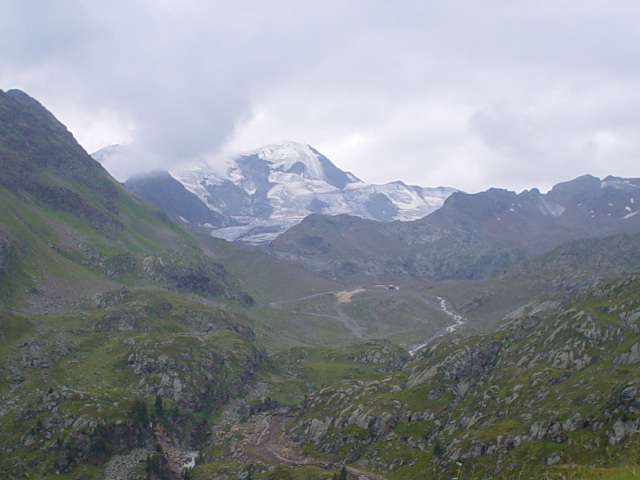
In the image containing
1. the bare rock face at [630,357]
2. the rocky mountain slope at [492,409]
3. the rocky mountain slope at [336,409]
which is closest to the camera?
the rocky mountain slope at [492,409]

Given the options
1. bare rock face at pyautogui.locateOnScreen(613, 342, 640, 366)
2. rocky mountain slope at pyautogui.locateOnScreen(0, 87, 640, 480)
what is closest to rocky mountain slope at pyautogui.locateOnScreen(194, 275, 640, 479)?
bare rock face at pyautogui.locateOnScreen(613, 342, 640, 366)

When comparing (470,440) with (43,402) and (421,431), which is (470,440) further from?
(43,402)

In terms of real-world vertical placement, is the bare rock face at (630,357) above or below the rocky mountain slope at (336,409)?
above

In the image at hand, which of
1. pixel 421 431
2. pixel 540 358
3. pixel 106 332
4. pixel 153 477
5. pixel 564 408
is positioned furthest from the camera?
pixel 106 332

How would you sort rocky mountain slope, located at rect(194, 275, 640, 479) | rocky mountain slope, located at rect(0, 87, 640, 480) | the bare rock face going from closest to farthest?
rocky mountain slope, located at rect(194, 275, 640, 479) < rocky mountain slope, located at rect(0, 87, 640, 480) < the bare rock face

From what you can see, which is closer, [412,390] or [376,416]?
[376,416]

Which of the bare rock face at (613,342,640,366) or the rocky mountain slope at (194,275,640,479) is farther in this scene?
the bare rock face at (613,342,640,366)

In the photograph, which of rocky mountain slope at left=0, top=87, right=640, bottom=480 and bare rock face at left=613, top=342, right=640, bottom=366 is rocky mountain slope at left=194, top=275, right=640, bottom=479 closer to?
bare rock face at left=613, top=342, right=640, bottom=366

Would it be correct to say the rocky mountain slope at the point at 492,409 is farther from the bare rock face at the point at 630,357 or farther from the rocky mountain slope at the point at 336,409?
the rocky mountain slope at the point at 336,409

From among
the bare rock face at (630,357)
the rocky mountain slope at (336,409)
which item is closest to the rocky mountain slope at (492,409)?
the bare rock face at (630,357)

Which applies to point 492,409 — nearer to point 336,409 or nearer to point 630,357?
point 630,357

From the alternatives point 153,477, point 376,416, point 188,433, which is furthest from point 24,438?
point 376,416

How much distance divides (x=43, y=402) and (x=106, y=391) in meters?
20.4

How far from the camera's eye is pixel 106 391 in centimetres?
14150
